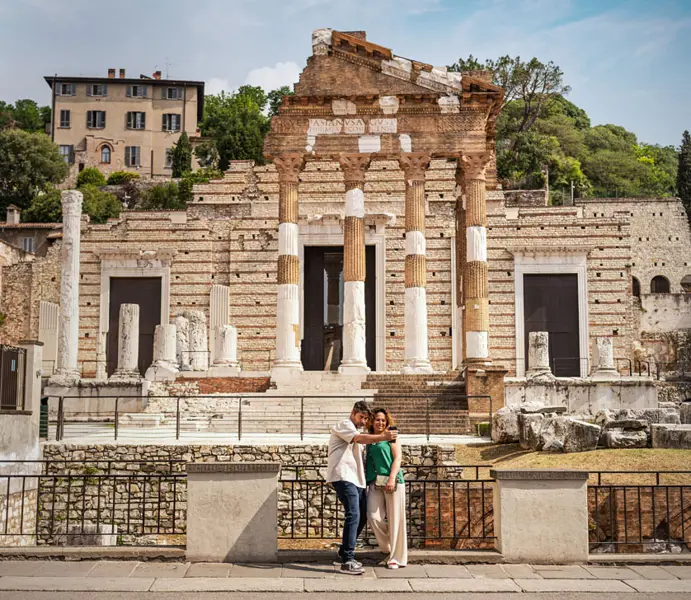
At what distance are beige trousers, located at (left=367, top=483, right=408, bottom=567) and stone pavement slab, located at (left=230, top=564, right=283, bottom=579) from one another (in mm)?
1178

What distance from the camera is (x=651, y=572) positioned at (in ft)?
35.6

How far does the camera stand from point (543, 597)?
965cm

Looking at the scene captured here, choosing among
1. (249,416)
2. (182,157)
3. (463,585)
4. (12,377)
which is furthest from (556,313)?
(182,157)

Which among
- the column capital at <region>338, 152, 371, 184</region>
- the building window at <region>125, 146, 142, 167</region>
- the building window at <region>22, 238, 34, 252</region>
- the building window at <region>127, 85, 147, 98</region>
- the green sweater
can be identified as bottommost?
the green sweater

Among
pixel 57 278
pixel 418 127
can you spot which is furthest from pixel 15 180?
pixel 418 127

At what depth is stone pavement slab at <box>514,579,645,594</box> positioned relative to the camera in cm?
995

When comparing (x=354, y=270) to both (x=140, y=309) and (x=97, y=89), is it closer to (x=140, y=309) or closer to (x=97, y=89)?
(x=140, y=309)

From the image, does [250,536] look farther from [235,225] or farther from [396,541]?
[235,225]

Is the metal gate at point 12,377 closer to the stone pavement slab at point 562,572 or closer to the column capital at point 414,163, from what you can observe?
the stone pavement slab at point 562,572

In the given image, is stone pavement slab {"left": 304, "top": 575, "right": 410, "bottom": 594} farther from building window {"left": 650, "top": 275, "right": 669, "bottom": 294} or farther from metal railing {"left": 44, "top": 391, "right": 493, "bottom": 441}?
building window {"left": 650, "top": 275, "right": 669, "bottom": 294}

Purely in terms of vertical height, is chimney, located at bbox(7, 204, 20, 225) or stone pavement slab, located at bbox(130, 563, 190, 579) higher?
chimney, located at bbox(7, 204, 20, 225)

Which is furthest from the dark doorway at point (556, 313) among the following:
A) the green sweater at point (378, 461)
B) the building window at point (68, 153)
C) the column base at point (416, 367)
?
the building window at point (68, 153)

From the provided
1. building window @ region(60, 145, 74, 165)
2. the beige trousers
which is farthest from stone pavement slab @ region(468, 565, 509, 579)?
building window @ region(60, 145, 74, 165)

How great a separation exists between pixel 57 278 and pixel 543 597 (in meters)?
32.4
